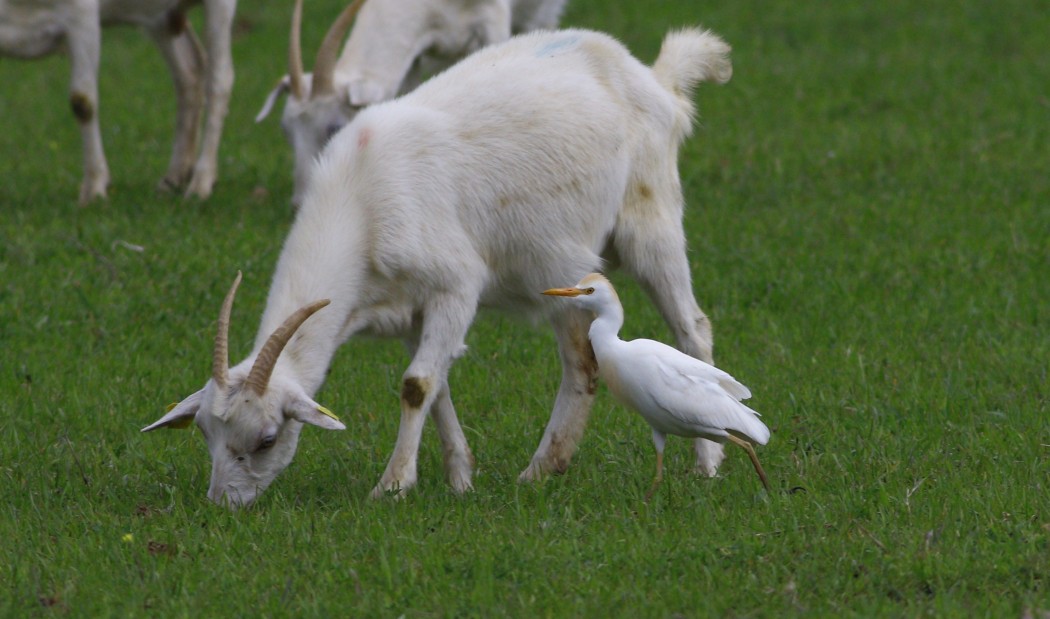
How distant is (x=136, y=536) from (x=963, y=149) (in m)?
7.73

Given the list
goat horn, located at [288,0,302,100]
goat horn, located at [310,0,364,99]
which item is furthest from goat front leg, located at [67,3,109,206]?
goat horn, located at [310,0,364,99]

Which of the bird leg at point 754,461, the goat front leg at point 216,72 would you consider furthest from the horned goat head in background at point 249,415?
the goat front leg at point 216,72

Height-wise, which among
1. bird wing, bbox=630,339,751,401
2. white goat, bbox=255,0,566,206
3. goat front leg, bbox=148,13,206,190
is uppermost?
bird wing, bbox=630,339,751,401

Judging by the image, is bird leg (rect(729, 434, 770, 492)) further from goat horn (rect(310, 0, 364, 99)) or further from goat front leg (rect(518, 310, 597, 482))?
goat horn (rect(310, 0, 364, 99))

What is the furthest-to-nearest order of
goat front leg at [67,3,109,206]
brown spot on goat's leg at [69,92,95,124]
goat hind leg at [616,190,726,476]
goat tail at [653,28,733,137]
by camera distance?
brown spot on goat's leg at [69,92,95,124] < goat front leg at [67,3,109,206] < goat tail at [653,28,733,137] < goat hind leg at [616,190,726,476]

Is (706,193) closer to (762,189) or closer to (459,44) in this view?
(762,189)

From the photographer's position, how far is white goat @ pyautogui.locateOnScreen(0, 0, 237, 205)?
947cm

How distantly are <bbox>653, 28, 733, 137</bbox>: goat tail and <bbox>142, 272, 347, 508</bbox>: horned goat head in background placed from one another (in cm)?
199

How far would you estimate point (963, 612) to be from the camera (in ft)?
13.1

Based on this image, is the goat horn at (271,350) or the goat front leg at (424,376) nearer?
the goat horn at (271,350)

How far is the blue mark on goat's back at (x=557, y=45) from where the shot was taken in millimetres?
6095

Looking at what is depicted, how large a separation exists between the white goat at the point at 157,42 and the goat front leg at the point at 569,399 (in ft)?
15.5

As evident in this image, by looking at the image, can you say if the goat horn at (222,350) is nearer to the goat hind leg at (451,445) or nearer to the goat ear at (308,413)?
the goat ear at (308,413)

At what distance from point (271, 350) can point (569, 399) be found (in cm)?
144
